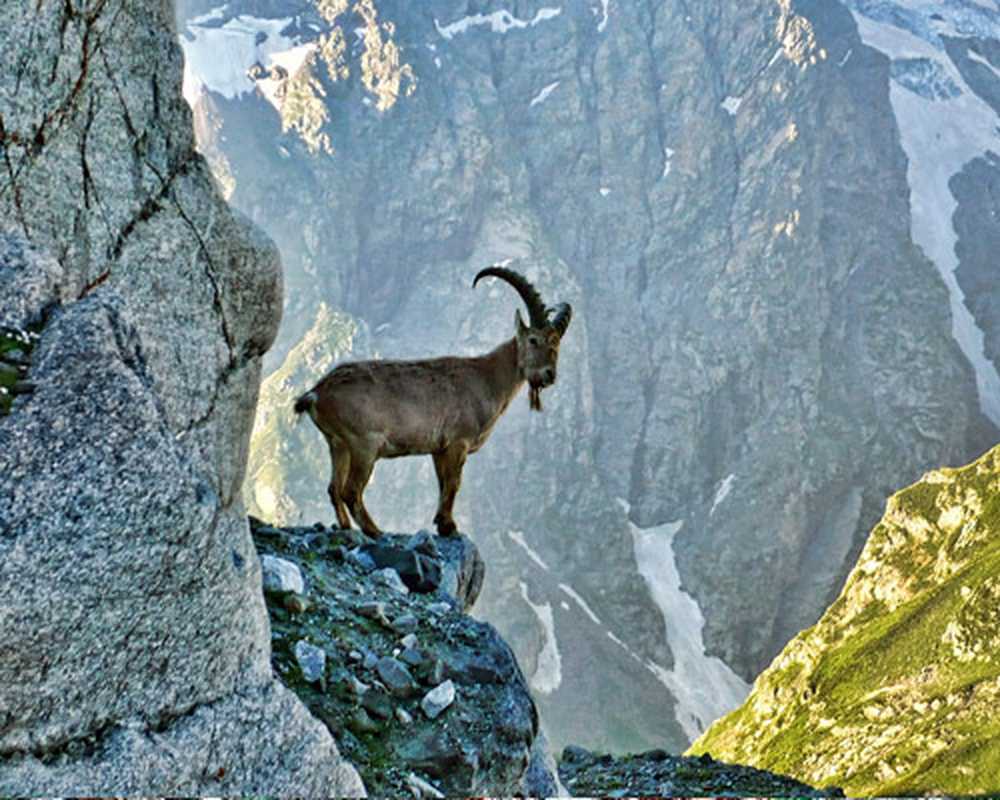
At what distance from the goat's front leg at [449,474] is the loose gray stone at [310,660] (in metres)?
11.1

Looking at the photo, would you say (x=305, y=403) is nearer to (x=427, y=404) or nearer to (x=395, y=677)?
(x=427, y=404)

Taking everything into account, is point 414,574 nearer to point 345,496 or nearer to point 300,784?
point 345,496

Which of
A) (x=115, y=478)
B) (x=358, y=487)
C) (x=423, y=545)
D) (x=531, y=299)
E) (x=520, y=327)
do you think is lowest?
(x=423, y=545)

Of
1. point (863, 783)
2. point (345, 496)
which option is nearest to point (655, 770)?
point (345, 496)

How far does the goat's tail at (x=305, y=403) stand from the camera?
77.0 ft

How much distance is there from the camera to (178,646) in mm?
8758

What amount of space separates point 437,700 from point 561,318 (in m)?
14.3

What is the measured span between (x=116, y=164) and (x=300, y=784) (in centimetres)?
650

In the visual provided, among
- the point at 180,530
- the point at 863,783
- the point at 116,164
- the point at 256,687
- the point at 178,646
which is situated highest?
the point at 116,164

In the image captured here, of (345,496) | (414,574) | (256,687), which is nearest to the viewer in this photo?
(256,687)

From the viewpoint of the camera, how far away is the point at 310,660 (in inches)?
545

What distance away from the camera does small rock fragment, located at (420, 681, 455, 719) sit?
45.7 feet

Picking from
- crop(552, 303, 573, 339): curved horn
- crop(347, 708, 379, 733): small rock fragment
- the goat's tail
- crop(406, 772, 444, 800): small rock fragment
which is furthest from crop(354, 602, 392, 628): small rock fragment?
crop(552, 303, 573, 339): curved horn

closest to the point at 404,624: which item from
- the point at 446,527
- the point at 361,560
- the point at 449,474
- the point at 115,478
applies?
the point at 361,560
